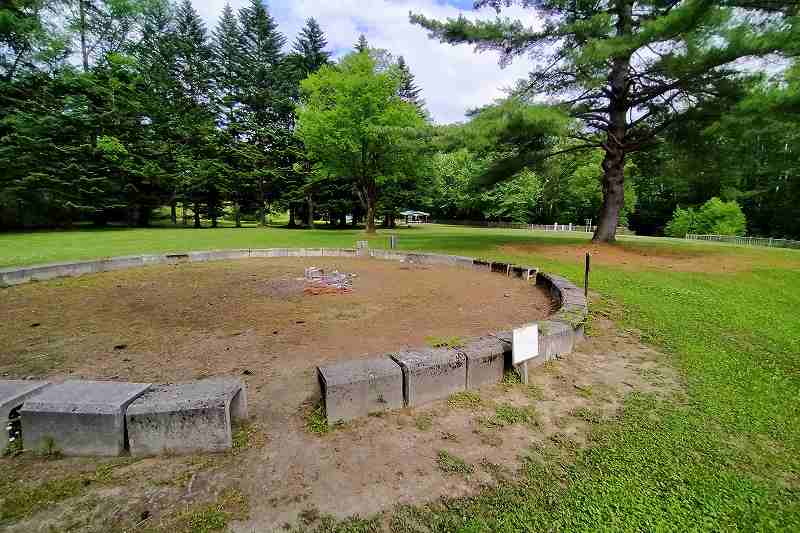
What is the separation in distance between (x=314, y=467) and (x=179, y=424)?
0.76 metres

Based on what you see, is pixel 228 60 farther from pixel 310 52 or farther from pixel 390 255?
pixel 390 255

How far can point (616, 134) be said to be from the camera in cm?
1103

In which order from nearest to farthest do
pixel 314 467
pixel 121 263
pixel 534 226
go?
pixel 314 467, pixel 121 263, pixel 534 226

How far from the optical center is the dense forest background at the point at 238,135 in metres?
9.89

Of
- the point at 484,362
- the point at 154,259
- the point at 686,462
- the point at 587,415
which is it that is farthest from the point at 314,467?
the point at 154,259

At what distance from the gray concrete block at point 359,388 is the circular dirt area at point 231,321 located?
500mm

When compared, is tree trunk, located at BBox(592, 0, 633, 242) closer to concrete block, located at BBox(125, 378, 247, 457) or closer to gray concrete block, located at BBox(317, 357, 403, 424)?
gray concrete block, located at BBox(317, 357, 403, 424)

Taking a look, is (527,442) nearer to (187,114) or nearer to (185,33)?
(187,114)

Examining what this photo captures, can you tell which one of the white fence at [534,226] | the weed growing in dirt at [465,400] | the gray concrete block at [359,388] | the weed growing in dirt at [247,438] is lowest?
the weed growing in dirt at [247,438]

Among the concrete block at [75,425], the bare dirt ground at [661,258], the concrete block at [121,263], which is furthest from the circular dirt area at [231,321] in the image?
the bare dirt ground at [661,258]

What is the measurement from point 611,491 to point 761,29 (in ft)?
36.2

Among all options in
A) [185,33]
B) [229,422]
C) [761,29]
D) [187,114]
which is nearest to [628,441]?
[229,422]

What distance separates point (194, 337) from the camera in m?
3.69

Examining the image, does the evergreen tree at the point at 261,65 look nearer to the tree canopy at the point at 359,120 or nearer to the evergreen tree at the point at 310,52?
the evergreen tree at the point at 310,52
